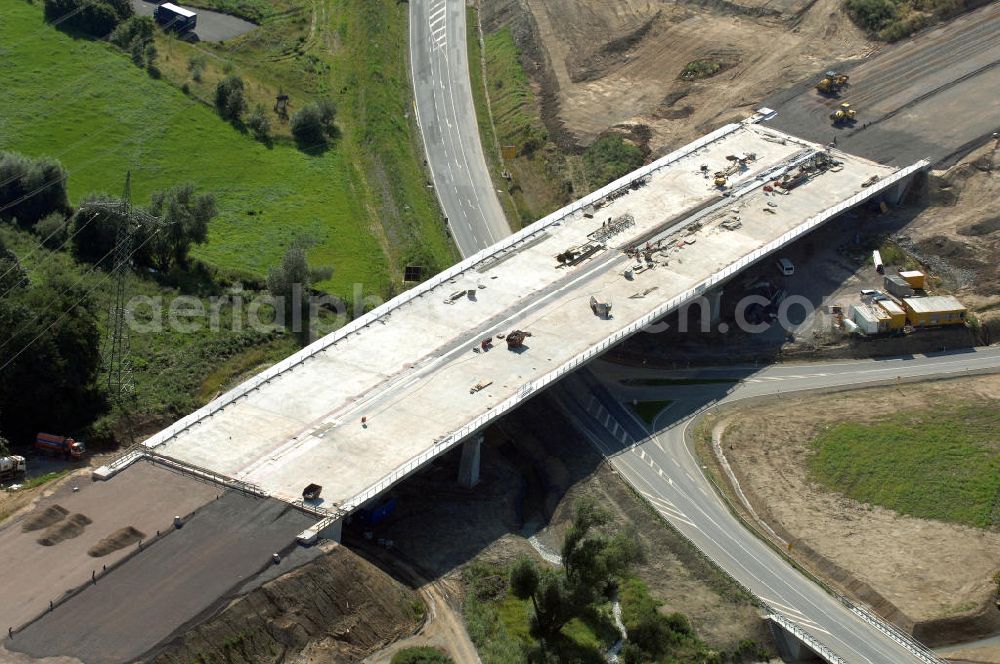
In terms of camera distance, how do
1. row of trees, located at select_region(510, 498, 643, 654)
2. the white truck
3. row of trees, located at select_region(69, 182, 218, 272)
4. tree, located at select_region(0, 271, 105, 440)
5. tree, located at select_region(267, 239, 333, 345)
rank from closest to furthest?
row of trees, located at select_region(510, 498, 643, 654), the white truck, tree, located at select_region(0, 271, 105, 440), tree, located at select_region(267, 239, 333, 345), row of trees, located at select_region(69, 182, 218, 272)

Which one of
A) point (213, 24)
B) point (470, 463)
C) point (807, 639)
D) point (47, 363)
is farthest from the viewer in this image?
point (213, 24)

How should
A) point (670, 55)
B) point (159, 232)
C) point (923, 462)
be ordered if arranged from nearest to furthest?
1. point (923, 462)
2. point (159, 232)
3. point (670, 55)

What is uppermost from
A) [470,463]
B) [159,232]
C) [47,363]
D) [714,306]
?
[159,232]

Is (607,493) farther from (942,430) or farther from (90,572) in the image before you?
(90,572)

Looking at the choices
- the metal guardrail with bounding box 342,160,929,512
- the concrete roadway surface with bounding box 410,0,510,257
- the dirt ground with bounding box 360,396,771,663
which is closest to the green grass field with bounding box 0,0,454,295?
the concrete roadway surface with bounding box 410,0,510,257

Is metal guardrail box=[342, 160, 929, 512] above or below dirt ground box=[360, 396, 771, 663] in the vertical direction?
above

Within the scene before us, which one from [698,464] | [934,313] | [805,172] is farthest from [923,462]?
[805,172]

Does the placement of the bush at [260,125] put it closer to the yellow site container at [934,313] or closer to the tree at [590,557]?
the yellow site container at [934,313]

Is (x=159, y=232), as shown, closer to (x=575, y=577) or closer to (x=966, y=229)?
(x=575, y=577)

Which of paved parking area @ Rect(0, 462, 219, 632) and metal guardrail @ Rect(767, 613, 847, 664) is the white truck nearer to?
Answer: paved parking area @ Rect(0, 462, 219, 632)
